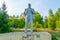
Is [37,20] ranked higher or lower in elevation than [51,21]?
higher

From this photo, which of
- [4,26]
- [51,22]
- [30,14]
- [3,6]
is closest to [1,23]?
[4,26]

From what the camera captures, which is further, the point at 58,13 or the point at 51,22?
the point at 58,13

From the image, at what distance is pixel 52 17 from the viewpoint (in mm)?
35469

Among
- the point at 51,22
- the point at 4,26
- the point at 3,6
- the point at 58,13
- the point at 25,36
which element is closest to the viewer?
the point at 25,36

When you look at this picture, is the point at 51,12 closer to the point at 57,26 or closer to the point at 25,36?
the point at 57,26

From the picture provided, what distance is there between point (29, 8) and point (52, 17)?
25.6 m

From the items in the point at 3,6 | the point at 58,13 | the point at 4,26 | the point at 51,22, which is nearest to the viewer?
the point at 4,26

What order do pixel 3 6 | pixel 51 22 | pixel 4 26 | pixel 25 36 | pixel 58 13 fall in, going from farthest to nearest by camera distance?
pixel 58 13, pixel 51 22, pixel 3 6, pixel 4 26, pixel 25 36

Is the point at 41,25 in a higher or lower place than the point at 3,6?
lower

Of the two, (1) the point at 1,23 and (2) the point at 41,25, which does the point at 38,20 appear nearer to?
(2) the point at 41,25

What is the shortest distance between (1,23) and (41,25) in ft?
64.9

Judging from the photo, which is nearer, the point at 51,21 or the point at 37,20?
the point at 51,21

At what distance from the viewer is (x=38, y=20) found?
118 ft

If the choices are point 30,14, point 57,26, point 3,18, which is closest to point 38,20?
point 57,26
